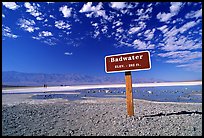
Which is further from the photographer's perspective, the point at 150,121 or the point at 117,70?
the point at 117,70

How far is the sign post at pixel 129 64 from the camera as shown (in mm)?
8266

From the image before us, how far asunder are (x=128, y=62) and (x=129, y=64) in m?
0.10

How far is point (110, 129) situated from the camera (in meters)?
6.67

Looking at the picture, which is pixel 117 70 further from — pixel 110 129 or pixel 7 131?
pixel 7 131

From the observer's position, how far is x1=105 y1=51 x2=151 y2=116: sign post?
27.1ft

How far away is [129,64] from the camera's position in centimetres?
856

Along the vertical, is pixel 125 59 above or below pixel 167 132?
above

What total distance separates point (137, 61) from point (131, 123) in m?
2.70

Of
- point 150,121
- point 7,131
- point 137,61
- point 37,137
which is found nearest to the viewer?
point 37,137

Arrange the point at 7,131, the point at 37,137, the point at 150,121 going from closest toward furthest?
the point at 37,137, the point at 7,131, the point at 150,121

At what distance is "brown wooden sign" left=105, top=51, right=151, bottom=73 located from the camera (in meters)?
8.24

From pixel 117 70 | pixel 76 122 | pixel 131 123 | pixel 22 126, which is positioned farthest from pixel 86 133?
pixel 117 70

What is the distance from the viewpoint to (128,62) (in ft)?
28.1

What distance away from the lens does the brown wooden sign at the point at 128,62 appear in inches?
324
